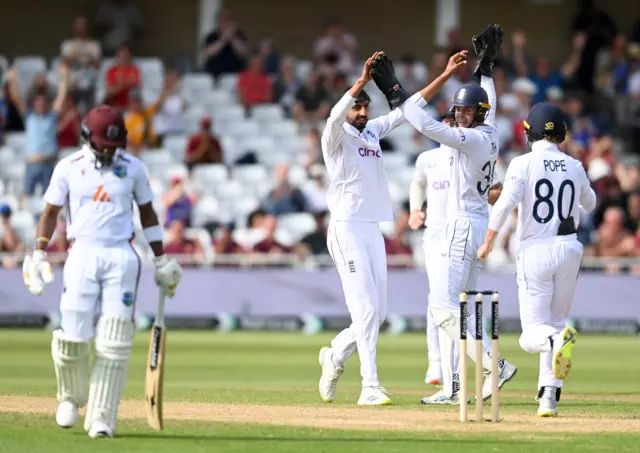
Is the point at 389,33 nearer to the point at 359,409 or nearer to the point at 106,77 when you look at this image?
the point at 106,77

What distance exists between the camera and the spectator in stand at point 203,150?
72.1ft

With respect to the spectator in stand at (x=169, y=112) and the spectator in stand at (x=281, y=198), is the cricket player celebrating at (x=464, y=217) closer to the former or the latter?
the spectator in stand at (x=281, y=198)

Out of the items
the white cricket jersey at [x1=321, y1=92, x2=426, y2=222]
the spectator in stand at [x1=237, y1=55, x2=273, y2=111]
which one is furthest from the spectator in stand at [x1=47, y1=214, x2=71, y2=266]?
the white cricket jersey at [x1=321, y1=92, x2=426, y2=222]

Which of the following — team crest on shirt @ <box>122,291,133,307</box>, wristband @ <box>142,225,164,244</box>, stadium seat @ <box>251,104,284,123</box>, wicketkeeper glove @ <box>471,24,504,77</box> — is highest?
wicketkeeper glove @ <box>471,24,504,77</box>

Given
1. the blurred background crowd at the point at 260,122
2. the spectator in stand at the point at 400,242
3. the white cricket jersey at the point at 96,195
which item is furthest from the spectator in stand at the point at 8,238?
the white cricket jersey at the point at 96,195

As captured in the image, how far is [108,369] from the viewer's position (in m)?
8.02

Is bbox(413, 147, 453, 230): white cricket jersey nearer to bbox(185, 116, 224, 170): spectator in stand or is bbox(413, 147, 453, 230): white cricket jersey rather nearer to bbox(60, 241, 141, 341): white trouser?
bbox(60, 241, 141, 341): white trouser

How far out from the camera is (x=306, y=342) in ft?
58.7

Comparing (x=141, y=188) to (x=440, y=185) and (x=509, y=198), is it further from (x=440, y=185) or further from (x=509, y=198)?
(x=440, y=185)

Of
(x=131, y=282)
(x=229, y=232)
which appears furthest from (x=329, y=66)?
(x=131, y=282)

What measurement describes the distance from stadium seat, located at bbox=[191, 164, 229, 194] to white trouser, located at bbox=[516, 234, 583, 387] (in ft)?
40.5

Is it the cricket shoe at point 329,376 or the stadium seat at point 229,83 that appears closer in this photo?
the cricket shoe at point 329,376

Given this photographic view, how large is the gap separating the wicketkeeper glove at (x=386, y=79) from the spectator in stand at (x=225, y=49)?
48.6 feet

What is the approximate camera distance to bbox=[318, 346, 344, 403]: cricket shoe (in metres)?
10.5
